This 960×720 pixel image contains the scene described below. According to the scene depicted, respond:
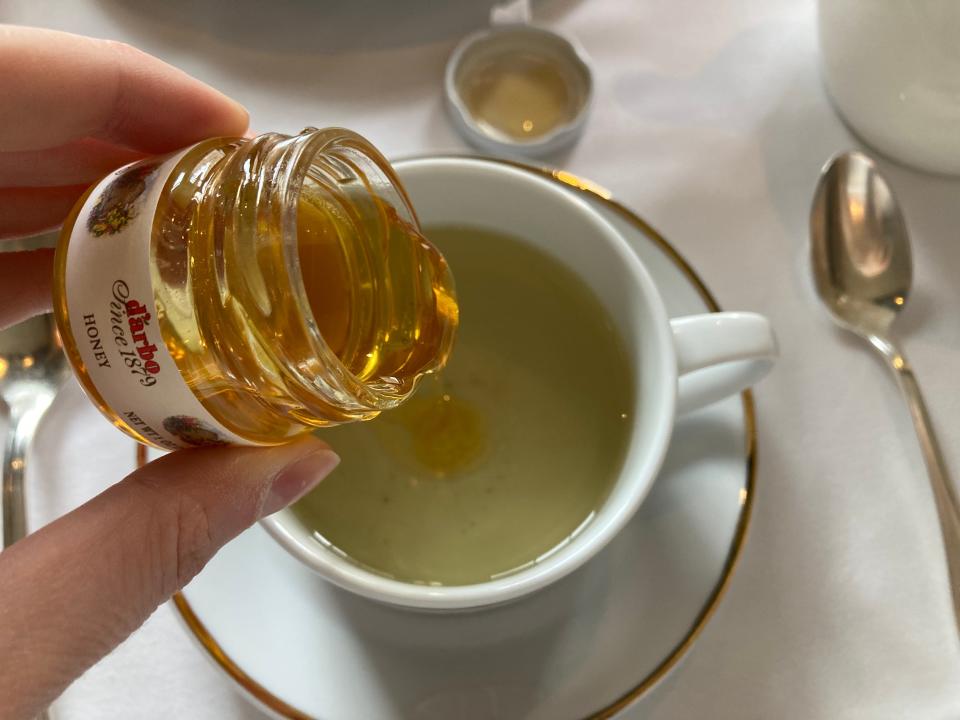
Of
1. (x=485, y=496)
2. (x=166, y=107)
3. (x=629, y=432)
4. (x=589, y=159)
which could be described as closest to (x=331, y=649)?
(x=485, y=496)

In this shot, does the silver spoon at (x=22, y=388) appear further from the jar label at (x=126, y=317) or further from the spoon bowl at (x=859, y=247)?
the spoon bowl at (x=859, y=247)

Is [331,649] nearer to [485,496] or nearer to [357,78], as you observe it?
[485,496]

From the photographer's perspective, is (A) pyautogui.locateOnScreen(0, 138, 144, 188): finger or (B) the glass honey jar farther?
(A) pyautogui.locateOnScreen(0, 138, 144, 188): finger

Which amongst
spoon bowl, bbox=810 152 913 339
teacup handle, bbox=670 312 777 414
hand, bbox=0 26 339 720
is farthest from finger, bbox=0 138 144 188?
spoon bowl, bbox=810 152 913 339

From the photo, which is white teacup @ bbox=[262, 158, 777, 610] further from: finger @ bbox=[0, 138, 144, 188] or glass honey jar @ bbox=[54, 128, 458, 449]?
finger @ bbox=[0, 138, 144, 188]

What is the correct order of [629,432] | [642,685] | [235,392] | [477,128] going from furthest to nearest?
1. [477,128]
2. [629,432]
3. [642,685]
4. [235,392]
